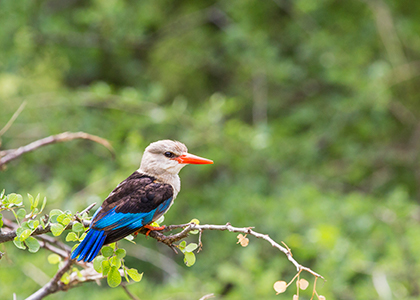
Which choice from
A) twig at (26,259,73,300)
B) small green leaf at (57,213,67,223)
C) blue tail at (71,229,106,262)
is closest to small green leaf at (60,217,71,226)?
small green leaf at (57,213,67,223)

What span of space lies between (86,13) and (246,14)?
2074mm

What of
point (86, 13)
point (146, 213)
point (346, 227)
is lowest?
point (346, 227)

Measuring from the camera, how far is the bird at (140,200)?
1.66 m

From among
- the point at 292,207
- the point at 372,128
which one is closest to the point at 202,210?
the point at 292,207

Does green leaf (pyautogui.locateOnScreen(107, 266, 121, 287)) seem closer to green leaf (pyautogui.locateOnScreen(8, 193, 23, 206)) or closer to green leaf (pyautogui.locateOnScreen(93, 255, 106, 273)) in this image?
green leaf (pyautogui.locateOnScreen(93, 255, 106, 273))

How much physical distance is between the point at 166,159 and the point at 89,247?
0.85 metres

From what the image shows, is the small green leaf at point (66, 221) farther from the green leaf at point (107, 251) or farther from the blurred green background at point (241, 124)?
the blurred green background at point (241, 124)

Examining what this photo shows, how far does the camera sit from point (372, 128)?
6199mm

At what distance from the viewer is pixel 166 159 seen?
2391 millimetres

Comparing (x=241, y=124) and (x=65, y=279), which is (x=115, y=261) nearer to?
(x=65, y=279)

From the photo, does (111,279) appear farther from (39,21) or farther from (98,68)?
(98,68)

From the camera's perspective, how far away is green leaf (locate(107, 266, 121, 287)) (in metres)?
1.50

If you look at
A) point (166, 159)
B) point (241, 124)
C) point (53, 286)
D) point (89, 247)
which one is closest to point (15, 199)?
point (89, 247)

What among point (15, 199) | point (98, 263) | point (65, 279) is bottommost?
point (65, 279)
